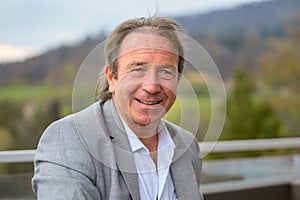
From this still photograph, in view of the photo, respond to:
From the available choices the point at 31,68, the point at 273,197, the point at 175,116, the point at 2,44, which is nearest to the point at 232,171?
the point at 273,197

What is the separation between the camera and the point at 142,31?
5.22 ft

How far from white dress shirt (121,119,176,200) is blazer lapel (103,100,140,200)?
0.8 inches

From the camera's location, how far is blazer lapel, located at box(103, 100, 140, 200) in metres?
1.60

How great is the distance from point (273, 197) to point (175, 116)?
1.61 metres

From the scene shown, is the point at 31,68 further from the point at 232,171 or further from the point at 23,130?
the point at 232,171

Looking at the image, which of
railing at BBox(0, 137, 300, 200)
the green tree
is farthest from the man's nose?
the green tree

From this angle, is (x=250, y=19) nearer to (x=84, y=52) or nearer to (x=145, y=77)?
(x=84, y=52)

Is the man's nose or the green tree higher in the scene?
the man's nose

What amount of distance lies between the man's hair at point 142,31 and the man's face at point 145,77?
13 mm

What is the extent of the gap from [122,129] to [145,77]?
19 centimetres

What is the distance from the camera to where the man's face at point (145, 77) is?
154cm

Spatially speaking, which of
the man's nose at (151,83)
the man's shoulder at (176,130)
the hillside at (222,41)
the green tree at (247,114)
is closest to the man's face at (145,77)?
the man's nose at (151,83)

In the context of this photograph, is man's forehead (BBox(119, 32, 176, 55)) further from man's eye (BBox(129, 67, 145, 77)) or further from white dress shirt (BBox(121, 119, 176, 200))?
white dress shirt (BBox(121, 119, 176, 200))

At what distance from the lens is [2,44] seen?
8.88 metres
